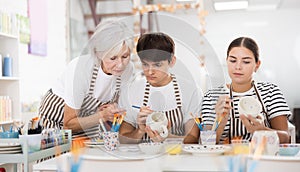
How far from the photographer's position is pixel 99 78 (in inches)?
73.6

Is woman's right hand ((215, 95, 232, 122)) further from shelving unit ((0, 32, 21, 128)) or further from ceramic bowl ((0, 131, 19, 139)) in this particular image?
shelving unit ((0, 32, 21, 128))

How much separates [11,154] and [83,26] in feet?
12.1

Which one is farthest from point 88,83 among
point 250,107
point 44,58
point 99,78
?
point 44,58

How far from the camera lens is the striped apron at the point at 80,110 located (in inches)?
73.7

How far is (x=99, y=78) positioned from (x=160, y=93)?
33cm

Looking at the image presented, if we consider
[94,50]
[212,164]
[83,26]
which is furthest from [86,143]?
[83,26]

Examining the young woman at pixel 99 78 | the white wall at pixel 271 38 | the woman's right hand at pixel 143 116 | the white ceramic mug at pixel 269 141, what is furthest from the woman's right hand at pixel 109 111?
the white wall at pixel 271 38

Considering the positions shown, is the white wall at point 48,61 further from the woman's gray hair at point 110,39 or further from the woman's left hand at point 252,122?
the woman's left hand at point 252,122

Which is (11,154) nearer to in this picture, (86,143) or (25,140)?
(25,140)

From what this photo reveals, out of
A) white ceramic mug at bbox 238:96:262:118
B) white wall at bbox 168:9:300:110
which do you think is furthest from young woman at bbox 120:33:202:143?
white wall at bbox 168:9:300:110

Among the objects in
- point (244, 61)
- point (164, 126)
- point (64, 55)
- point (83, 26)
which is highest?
point (83, 26)

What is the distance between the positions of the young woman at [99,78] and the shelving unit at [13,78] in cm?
146

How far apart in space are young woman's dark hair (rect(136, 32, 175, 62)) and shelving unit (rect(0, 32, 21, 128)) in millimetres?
1818

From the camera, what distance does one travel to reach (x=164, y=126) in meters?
1.62
